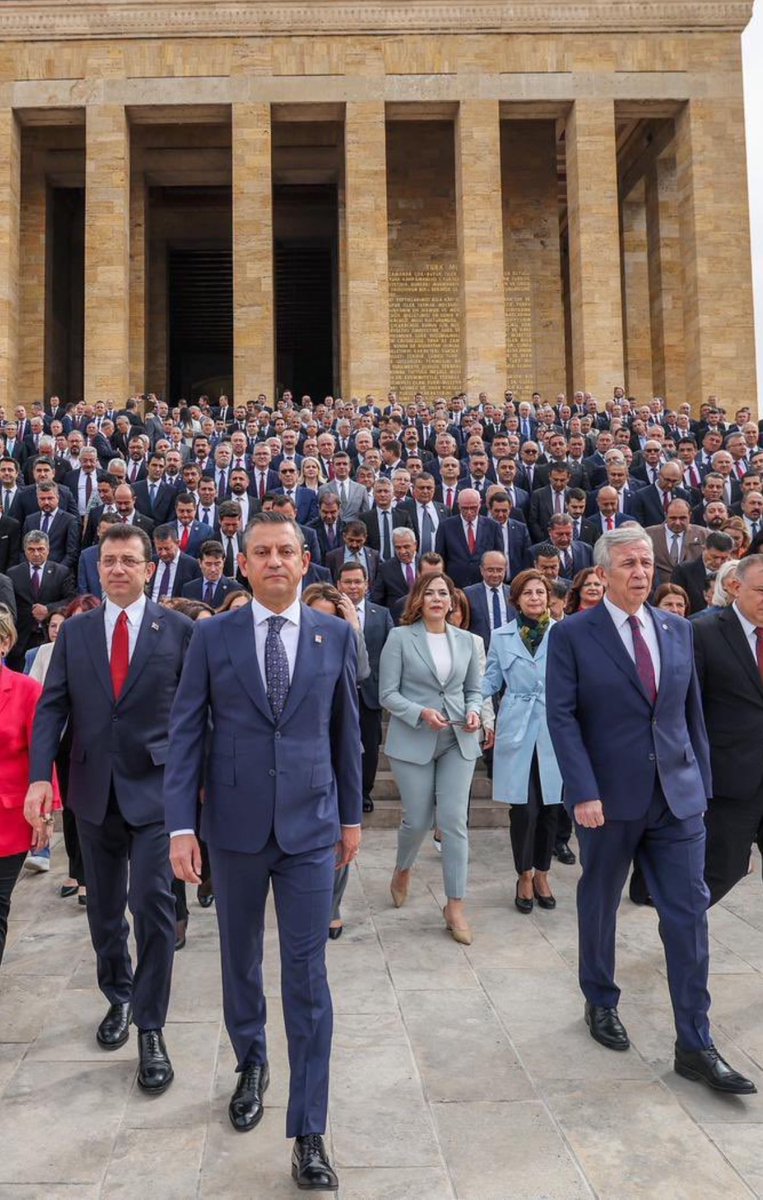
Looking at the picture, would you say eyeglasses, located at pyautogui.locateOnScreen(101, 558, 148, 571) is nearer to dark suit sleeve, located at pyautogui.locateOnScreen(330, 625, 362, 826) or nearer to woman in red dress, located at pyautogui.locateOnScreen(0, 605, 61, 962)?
woman in red dress, located at pyautogui.locateOnScreen(0, 605, 61, 962)

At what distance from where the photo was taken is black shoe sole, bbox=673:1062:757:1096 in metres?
3.29

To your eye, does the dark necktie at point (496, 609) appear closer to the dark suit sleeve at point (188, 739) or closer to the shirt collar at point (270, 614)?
the shirt collar at point (270, 614)

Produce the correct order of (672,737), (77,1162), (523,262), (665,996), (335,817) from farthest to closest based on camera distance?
(523,262) < (665,996) < (672,737) < (335,817) < (77,1162)

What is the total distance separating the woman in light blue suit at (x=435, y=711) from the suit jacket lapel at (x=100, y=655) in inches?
70.2

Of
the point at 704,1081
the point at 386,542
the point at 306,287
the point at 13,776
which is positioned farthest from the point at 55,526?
the point at 306,287

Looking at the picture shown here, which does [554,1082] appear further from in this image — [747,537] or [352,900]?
[747,537]

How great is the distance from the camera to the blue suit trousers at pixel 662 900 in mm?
3521

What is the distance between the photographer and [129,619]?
3.88 metres

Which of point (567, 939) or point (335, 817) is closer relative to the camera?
point (335, 817)

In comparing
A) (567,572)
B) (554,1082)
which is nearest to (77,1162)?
(554,1082)

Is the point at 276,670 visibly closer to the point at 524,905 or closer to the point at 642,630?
the point at 642,630

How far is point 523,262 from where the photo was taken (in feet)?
85.0

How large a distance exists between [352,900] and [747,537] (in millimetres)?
5026

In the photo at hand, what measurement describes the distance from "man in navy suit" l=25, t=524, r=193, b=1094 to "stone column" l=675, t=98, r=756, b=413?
21489 millimetres
